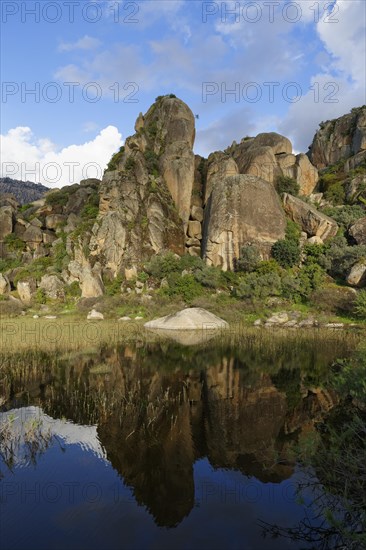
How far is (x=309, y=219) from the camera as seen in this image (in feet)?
160

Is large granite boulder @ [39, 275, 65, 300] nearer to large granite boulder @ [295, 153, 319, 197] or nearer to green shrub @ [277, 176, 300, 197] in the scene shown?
green shrub @ [277, 176, 300, 197]

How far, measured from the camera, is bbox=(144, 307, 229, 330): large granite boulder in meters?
33.3

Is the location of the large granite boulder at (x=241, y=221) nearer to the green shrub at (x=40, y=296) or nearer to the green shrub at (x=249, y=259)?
the green shrub at (x=249, y=259)

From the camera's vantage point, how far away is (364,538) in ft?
17.1

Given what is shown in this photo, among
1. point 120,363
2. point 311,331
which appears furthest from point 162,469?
point 311,331

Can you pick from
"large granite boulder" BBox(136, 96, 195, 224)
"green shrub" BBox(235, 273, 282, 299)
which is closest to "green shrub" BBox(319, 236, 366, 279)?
"green shrub" BBox(235, 273, 282, 299)

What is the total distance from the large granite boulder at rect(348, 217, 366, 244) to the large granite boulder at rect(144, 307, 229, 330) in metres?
21.6

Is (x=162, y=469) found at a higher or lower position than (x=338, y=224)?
lower

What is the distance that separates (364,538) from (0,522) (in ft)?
20.7

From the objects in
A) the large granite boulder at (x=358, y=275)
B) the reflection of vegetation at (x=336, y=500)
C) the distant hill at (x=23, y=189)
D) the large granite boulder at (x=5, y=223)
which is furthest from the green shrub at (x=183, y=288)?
the distant hill at (x=23, y=189)

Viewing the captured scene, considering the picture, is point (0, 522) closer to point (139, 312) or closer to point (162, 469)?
point (162, 469)

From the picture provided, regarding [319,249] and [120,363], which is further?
[319,249]

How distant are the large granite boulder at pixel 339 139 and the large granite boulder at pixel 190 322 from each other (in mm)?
43789

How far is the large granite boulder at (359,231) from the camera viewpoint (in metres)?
44.3
